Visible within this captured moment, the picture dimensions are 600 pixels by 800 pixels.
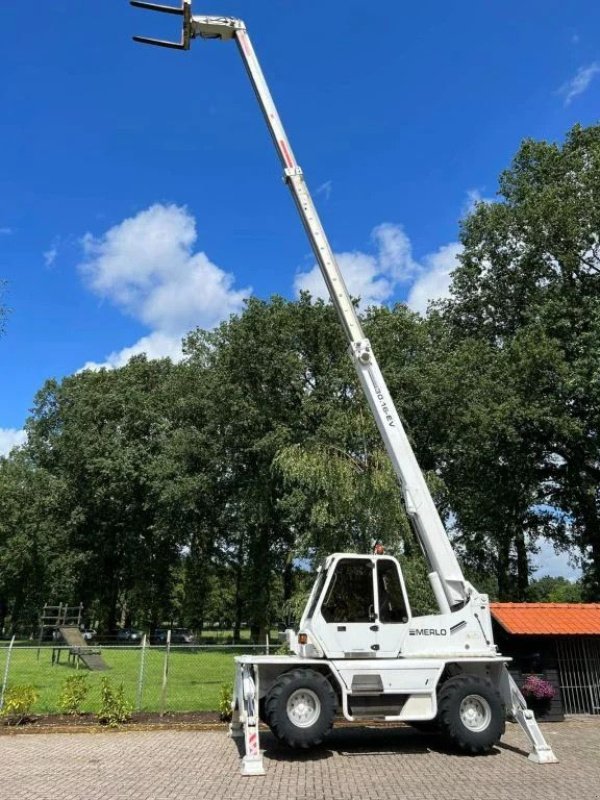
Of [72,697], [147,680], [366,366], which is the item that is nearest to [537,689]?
[366,366]

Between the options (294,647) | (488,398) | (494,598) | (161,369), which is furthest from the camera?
(161,369)

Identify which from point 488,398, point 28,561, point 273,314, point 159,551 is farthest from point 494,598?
point 28,561

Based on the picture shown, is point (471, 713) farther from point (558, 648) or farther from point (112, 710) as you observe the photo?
point (112, 710)

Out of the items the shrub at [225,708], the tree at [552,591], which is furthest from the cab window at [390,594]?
the tree at [552,591]

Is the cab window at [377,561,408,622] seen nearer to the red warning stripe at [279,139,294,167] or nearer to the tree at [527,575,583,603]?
the red warning stripe at [279,139,294,167]

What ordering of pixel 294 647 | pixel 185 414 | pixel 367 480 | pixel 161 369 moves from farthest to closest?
pixel 161 369
pixel 185 414
pixel 367 480
pixel 294 647

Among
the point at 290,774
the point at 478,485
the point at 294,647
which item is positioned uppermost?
the point at 478,485

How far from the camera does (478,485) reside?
25469 millimetres

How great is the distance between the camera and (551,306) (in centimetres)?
2477

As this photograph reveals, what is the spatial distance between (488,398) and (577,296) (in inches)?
236

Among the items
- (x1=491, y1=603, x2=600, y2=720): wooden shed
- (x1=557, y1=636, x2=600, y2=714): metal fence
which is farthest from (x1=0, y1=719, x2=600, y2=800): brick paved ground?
(x1=557, y1=636, x2=600, y2=714): metal fence

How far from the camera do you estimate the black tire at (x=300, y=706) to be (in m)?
8.26

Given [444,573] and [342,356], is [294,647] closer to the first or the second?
[444,573]

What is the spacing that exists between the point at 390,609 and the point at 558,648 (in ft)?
17.2
